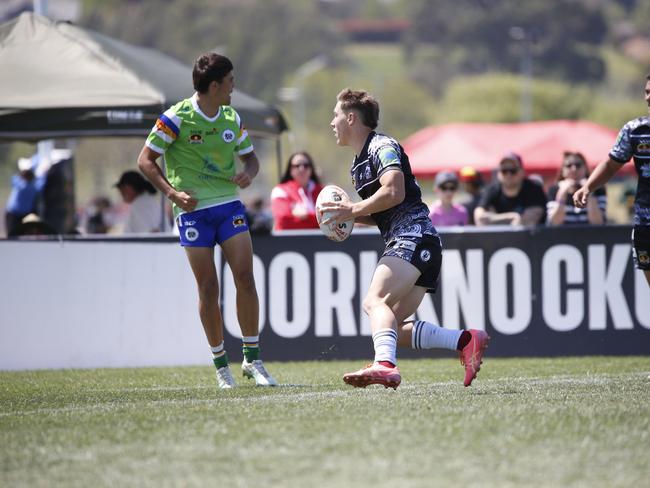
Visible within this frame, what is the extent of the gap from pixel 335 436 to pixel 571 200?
7.11 meters

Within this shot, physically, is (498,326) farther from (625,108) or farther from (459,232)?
(625,108)

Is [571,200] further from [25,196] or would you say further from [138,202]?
[25,196]

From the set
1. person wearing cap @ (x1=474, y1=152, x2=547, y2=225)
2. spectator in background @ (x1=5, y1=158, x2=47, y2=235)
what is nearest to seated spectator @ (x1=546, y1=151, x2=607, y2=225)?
person wearing cap @ (x1=474, y1=152, x2=547, y2=225)

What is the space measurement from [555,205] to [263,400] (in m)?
5.82

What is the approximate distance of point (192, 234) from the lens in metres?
8.47

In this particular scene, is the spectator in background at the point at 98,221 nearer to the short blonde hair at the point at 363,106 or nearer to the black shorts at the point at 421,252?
the short blonde hair at the point at 363,106

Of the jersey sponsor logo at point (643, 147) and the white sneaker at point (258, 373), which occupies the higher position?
the jersey sponsor logo at point (643, 147)

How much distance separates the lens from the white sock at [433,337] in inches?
303

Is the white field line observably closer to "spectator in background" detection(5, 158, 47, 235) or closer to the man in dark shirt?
the man in dark shirt

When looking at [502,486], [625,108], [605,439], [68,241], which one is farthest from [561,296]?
[625,108]

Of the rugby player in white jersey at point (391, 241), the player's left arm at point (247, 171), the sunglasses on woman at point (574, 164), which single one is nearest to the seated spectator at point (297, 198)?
the sunglasses on woman at point (574, 164)

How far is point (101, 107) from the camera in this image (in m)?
13.4

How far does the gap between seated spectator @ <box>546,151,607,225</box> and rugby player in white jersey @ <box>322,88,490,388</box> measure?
4931 millimetres

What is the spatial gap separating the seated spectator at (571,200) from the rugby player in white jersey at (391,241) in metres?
4.93
